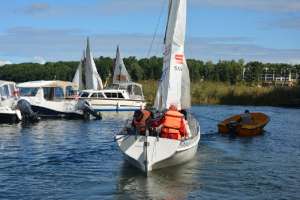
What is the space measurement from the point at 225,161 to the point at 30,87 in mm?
32405

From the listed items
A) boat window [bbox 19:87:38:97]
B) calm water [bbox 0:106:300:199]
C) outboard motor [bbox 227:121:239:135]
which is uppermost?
boat window [bbox 19:87:38:97]

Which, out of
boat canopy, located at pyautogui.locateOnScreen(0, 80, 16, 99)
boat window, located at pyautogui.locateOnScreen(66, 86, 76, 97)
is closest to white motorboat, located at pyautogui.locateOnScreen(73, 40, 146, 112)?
boat window, located at pyautogui.locateOnScreen(66, 86, 76, 97)

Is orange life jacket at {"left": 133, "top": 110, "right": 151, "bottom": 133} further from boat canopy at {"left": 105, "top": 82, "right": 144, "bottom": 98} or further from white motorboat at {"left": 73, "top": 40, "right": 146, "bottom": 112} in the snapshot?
boat canopy at {"left": 105, "top": 82, "right": 144, "bottom": 98}

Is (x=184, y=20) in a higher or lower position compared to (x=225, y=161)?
higher

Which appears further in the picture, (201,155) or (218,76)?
(218,76)

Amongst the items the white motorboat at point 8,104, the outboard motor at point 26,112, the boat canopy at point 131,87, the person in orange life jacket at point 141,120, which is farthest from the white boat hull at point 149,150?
the boat canopy at point 131,87

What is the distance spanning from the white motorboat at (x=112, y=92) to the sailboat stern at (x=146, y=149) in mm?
36550

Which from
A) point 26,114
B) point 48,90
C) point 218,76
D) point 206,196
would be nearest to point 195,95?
point 48,90

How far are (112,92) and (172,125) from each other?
3992cm

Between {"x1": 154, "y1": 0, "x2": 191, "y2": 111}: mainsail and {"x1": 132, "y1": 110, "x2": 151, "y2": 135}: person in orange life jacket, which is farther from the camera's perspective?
{"x1": 154, "y1": 0, "x2": 191, "y2": 111}: mainsail

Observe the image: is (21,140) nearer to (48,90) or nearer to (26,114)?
(26,114)

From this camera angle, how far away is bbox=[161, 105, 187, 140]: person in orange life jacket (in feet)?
73.6

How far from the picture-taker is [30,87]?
56.3 m

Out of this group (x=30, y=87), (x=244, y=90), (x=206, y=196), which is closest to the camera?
(x=206, y=196)
